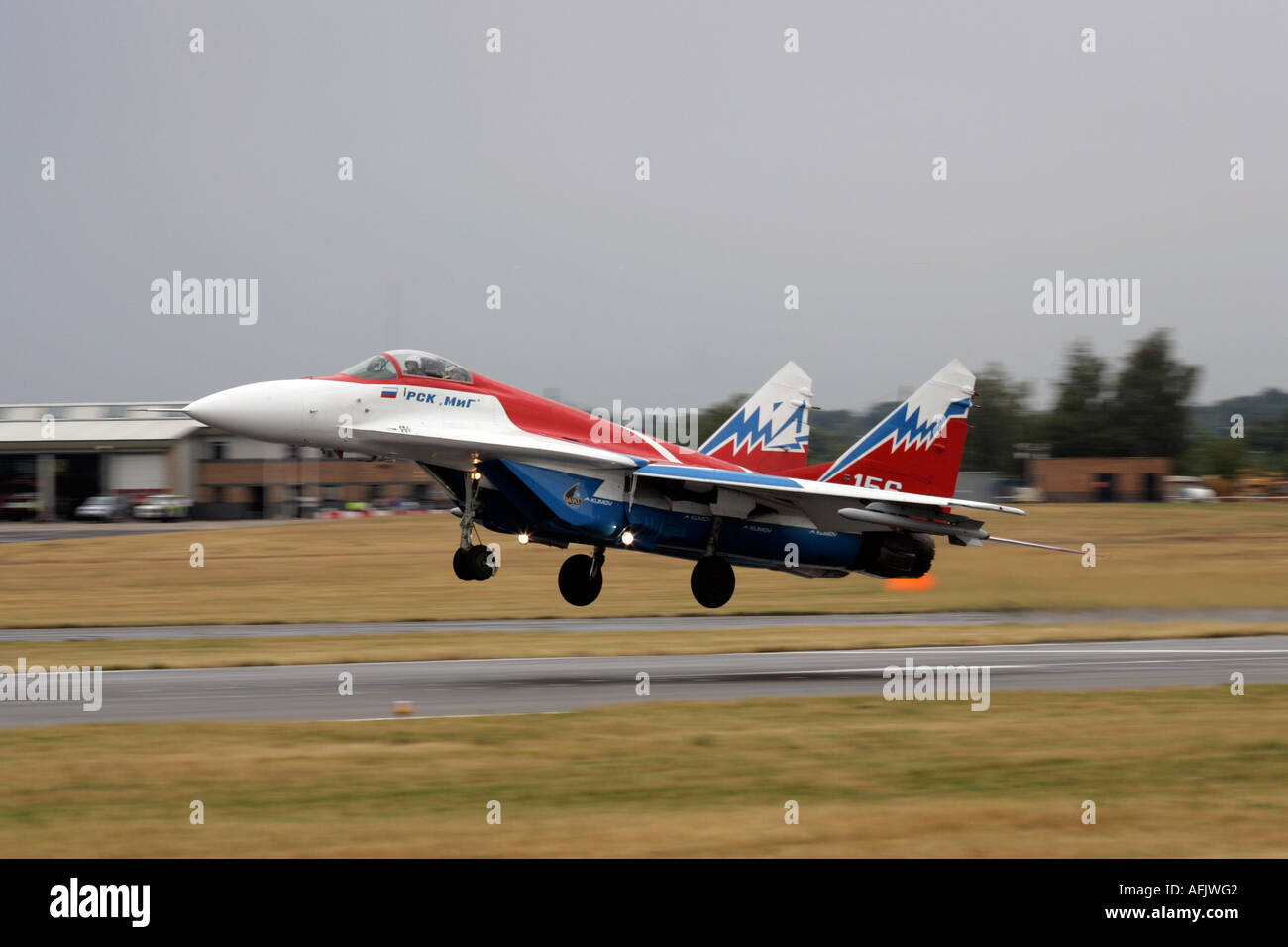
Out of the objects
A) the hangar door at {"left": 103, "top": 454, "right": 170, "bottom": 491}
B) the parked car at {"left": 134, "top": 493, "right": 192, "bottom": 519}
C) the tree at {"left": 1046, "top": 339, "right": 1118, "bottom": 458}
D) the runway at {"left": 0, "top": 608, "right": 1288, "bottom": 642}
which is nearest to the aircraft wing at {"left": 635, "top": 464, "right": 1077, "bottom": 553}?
the runway at {"left": 0, "top": 608, "right": 1288, "bottom": 642}

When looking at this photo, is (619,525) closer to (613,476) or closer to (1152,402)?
(613,476)

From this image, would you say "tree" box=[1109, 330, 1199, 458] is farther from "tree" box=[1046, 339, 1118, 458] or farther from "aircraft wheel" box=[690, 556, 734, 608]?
"aircraft wheel" box=[690, 556, 734, 608]

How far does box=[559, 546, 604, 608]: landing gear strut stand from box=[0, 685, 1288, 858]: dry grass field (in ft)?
18.4

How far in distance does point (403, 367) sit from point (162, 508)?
56.0 metres

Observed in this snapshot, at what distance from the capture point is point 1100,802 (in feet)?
36.4

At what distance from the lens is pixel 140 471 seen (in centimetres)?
7206

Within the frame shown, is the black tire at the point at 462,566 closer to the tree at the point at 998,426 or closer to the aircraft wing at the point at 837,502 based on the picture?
the aircraft wing at the point at 837,502

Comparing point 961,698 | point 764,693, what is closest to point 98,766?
point 764,693

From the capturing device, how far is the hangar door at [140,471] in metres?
71.8

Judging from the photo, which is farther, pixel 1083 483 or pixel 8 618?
pixel 1083 483

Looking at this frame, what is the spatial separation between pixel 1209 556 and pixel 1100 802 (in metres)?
32.8

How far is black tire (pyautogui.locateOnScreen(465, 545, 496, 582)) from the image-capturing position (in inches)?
728

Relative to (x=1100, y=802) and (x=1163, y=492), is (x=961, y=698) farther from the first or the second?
(x=1163, y=492)

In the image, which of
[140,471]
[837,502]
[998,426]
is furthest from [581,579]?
[998,426]
